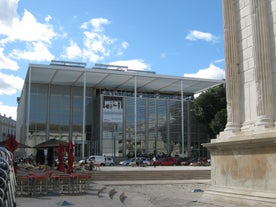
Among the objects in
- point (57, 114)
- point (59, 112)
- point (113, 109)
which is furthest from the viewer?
point (59, 112)

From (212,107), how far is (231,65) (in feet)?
184

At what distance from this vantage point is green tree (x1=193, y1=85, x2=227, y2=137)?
217 ft

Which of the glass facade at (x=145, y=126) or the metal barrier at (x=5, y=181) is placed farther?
the glass facade at (x=145, y=126)

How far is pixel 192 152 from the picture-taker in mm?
79188

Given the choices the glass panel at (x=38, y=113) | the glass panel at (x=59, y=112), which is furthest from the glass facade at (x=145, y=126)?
the glass panel at (x=38, y=113)

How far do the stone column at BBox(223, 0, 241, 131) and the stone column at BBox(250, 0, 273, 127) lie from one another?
53.9 inches

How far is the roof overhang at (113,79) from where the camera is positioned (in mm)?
65188

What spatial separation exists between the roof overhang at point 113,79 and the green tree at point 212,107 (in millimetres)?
3574

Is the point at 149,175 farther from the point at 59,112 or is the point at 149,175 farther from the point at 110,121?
the point at 59,112

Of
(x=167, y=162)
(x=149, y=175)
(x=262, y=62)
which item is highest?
(x=262, y=62)

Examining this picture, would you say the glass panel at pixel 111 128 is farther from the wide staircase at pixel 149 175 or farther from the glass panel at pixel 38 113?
the wide staircase at pixel 149 175

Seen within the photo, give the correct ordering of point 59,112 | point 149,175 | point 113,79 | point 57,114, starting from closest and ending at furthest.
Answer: point 149,175 < point 113,79 < point 57,114 < point 59,112

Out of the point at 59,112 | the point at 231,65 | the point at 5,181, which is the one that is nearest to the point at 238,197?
the point at 231,65

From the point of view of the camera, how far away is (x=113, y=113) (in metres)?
73.2
